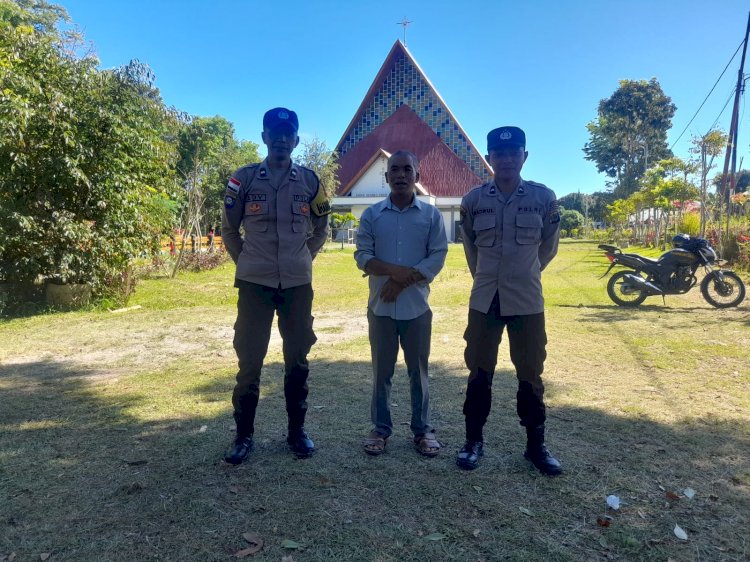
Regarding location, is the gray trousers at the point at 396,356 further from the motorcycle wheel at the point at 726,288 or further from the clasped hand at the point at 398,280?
the motorcycle wheel at the point at 726,288

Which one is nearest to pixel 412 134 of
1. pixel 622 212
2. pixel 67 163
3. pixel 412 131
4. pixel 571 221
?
pixel 412 131

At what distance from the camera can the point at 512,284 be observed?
300cm

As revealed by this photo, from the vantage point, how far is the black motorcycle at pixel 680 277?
8.52 meters

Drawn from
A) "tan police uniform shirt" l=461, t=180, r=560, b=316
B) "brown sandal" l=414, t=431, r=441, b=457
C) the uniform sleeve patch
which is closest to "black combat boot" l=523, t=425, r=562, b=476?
"brown sandal" l=414, t=431, r=441, b=457

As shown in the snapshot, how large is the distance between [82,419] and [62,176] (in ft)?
17.9

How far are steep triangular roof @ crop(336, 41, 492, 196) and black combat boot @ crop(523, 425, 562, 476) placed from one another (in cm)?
3920

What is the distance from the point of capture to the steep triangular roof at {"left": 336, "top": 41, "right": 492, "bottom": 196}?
42250mm

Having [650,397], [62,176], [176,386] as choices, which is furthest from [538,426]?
[62,176]

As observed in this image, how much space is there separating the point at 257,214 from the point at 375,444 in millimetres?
1560

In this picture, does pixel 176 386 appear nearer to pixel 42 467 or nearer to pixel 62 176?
pixel 42 467

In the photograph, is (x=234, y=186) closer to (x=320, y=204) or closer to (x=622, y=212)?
(x=320, y=204)

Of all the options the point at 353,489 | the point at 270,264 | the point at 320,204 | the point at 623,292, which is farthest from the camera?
the point at 623,292

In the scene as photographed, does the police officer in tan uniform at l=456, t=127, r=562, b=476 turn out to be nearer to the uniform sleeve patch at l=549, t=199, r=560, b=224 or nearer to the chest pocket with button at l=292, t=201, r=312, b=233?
the uniform sleeve patch at l=549, t=199, r=560, b=224

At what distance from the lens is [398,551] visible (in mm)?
2340
